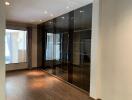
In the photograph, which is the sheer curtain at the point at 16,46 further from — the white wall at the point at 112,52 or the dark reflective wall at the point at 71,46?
the white wall at the point at 112,52

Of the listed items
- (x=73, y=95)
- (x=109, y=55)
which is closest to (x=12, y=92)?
(x=73, y=95)

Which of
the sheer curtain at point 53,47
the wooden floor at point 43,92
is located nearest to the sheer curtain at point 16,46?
the sheer curtain at point 53,47

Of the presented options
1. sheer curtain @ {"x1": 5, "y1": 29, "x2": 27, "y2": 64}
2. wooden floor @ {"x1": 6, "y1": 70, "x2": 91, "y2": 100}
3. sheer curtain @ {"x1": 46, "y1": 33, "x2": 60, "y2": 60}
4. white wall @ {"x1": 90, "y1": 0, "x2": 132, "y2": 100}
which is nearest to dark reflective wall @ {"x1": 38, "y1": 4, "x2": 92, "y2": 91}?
sheer curtain @ {"x1": 46, "y1": 33, "x2": 60, "y2": 60}

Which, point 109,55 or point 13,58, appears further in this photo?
point 13,58

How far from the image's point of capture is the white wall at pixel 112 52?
2564 millimetres

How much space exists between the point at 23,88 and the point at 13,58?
339 cm

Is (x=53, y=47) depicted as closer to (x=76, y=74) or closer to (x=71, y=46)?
(x=71, y=46)

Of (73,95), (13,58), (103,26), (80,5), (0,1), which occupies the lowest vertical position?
(73,95)

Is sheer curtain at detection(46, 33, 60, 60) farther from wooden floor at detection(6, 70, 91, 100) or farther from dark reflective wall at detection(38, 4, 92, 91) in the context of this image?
wooden floor at detection(6, 70, 91, 100)

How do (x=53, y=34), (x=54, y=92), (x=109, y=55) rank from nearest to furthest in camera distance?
(x=109, y=55), (x=54, y=92), (x=53, y=34)

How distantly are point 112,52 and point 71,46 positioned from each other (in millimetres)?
1925

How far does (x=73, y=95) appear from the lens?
3.65 meters

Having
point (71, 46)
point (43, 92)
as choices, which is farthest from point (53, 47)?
point (43, 92)

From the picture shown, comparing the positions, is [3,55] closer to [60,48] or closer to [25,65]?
[60,48]
